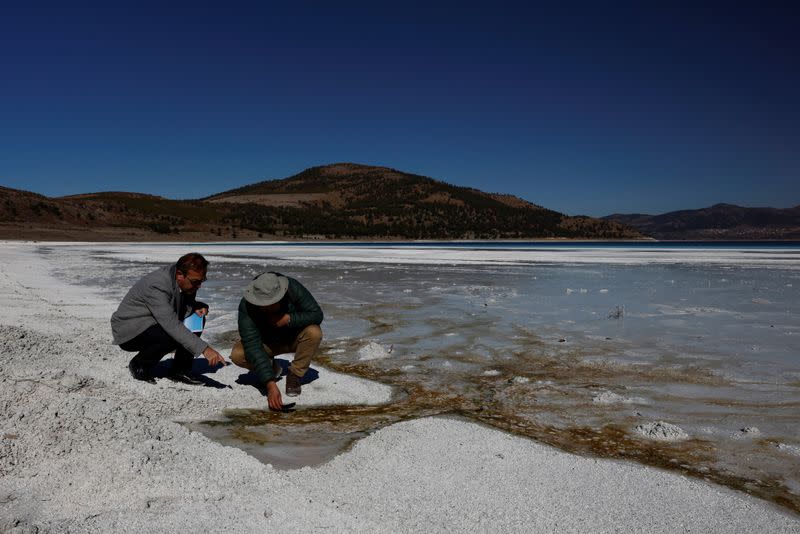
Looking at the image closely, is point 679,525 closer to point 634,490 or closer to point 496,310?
point 634,490

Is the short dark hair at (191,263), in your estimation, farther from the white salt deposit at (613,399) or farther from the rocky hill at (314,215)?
the rocky hill at (314,215)

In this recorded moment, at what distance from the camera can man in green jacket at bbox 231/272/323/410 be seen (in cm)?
441

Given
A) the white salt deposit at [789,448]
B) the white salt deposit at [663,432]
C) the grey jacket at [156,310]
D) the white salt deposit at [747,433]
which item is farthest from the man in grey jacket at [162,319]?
the white salt deposit at [789,448]

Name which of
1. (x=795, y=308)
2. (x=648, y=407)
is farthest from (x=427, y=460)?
(x=795, y=308)

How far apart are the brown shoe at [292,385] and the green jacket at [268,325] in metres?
0.26

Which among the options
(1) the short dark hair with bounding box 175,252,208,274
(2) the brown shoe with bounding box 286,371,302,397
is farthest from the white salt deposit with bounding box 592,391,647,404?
(1) the short dark hair with bounding box 175,252,208,274

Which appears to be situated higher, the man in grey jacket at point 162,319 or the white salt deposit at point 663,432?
the man in grey jacket at point 162,319

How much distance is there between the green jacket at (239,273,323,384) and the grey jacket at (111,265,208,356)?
1.43 feet

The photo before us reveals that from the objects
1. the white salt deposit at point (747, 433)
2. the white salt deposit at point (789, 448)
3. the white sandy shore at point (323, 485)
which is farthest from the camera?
the white salt deposit at point (747, 433)

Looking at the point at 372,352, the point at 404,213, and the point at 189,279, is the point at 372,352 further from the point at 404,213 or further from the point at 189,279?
the point at 404,213

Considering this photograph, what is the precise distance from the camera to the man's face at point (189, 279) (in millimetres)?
4757

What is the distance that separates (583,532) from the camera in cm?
260

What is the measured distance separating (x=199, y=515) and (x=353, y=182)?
635 ft

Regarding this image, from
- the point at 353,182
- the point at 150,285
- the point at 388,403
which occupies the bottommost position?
the point at 388,403
